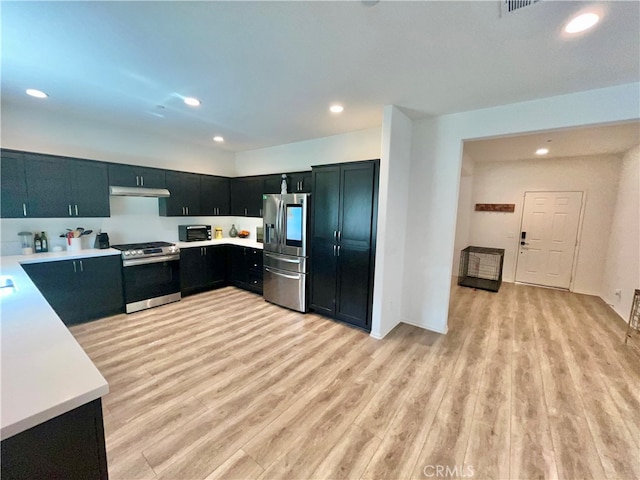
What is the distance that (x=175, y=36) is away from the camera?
180 centimetres

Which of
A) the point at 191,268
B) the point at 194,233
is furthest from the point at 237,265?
the point at 194,233

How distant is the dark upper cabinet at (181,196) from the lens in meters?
4.41

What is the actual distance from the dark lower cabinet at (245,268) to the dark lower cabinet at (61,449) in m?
3.60

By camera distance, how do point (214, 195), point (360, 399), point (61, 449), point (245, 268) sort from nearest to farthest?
point (61, 449) → point (360, 399) → point (245, 268) → point (214, 195)

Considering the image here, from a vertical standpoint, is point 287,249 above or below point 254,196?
below

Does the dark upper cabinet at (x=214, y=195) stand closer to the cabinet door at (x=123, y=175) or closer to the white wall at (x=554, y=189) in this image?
the cabinet door at (x=123, y=175)

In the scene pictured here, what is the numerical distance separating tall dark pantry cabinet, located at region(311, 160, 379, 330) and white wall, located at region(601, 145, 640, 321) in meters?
4.00

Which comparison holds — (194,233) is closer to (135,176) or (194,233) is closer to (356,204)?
(135,176)

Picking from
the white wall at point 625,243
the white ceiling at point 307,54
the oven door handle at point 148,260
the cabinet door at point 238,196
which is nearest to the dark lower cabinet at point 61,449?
the white ceiling at point 307,54

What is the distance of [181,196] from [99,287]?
1842mm

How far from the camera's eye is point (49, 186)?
3299 millimetres

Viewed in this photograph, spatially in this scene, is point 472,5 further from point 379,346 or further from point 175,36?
point 379,346

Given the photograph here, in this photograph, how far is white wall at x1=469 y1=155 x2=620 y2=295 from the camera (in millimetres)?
4918

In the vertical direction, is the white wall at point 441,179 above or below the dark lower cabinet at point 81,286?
above
